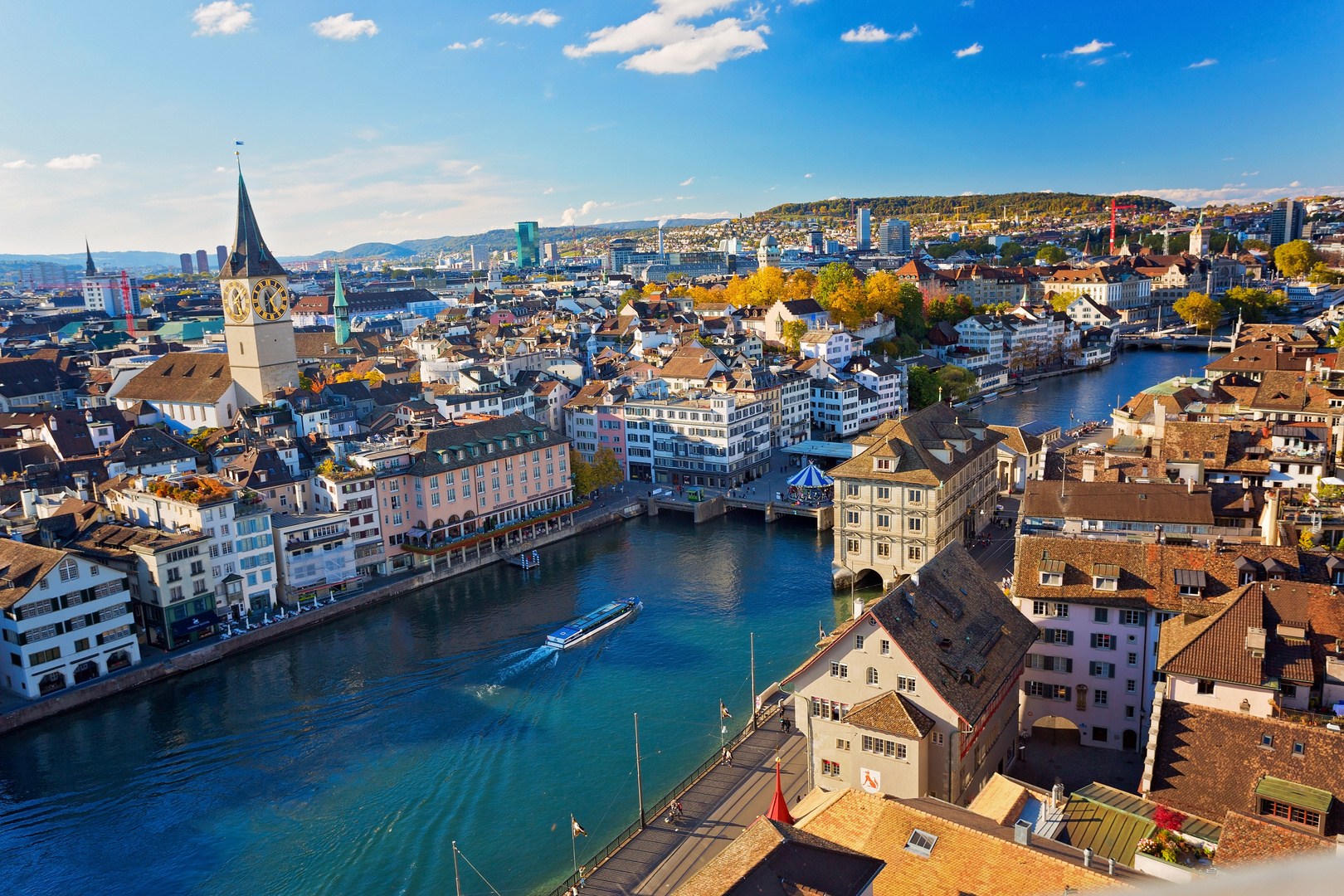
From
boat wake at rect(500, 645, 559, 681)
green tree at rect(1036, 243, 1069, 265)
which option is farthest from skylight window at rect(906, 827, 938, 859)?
green tree at rect(1036, 243, 1069, 265)

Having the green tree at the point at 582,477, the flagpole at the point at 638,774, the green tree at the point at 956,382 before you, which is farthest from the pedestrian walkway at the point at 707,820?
the green tree at the point at 956,382

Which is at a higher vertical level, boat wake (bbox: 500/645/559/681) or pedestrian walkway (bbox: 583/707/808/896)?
pedestrian walkway (bbox: 583/707/808/896)

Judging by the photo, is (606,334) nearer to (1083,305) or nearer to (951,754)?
(1083,305)

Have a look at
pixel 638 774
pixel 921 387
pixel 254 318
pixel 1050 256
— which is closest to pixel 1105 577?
pixel 638 774

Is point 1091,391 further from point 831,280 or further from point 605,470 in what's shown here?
point 605,470

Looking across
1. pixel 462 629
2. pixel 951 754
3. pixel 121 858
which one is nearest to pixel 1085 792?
pixel 951 754

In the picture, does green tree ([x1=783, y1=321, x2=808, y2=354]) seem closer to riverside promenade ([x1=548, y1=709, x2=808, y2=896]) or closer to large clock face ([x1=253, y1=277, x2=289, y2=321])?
large clock face ([x1=253, y1=277, x2=289, y2=321])
